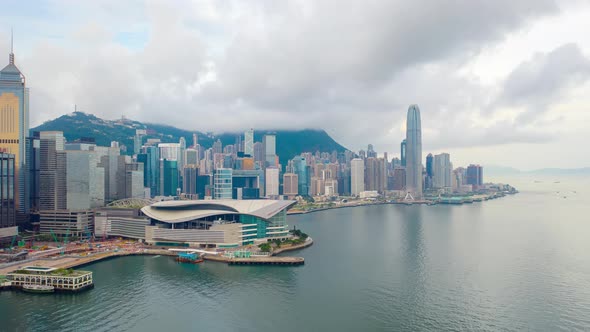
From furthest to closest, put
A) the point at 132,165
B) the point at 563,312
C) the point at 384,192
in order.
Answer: the point at 384,192 → the point at 132,165 → the point at 563,312

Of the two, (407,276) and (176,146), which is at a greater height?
(176,146)

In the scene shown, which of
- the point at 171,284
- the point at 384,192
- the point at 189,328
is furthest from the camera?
the point at 384,192

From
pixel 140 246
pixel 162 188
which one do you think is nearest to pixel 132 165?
pixel 162 188

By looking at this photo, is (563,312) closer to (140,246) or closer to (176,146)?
(140,246)

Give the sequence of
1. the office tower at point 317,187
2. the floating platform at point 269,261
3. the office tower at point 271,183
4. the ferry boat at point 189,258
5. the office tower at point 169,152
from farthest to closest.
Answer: the office tower at point 169,152 < the office tower at point 317,187 < the office tower at point 271,183 < the ferry boat at point 189,258 < the floating platform at point 269,261

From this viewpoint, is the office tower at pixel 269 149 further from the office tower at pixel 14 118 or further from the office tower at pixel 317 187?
the office tower at pixel 14 118

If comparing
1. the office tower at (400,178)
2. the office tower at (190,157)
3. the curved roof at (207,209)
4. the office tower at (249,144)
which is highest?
the office tower at (249,144)

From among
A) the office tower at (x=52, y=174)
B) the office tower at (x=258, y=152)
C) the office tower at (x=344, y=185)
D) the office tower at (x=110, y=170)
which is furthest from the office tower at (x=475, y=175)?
the office tower at (x=52, y=174)
